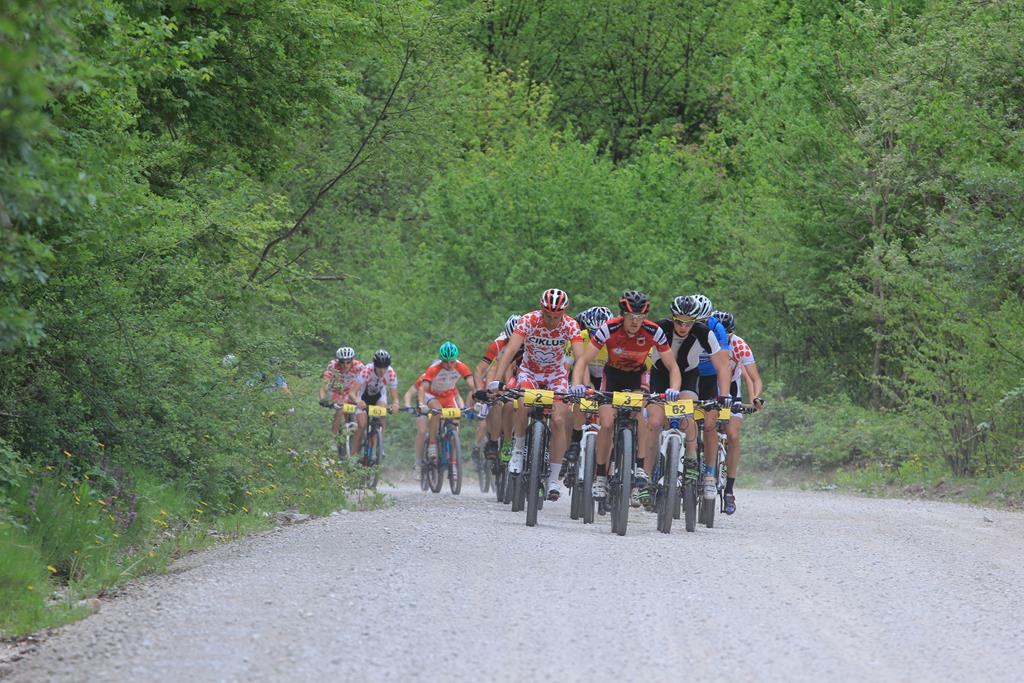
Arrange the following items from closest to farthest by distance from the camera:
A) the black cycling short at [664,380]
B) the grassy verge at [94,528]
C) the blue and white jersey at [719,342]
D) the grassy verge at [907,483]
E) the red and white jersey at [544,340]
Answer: the grassy verge at [94,528] < the blue and white jersey at [719,342] < the black cycling short at [664,380] < the red and white jersey at [544,340] < the grassy verge at [907,483]

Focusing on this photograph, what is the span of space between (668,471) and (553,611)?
18.4ft

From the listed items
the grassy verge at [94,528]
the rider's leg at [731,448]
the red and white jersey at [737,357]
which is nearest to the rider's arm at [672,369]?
the rider's leg at [731,448]

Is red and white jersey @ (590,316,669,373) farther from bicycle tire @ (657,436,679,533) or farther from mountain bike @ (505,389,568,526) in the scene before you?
bicycle tire @ (657,436,679,533)

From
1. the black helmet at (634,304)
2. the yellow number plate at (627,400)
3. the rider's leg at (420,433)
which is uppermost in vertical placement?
the black helmet at (634,304)

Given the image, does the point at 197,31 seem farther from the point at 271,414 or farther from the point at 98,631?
the point at 98,631

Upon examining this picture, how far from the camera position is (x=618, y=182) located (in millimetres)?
37781

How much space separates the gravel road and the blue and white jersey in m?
2.05

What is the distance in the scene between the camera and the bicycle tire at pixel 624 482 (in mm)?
13586

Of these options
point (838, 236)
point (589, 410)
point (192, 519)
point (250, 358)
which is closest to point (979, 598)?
point (589, 410)

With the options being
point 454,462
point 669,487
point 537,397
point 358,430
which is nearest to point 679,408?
point 669,487

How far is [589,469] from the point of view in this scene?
14617mm

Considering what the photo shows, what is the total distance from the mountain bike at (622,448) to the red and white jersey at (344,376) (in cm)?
1013

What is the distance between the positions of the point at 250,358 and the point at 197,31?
355cm

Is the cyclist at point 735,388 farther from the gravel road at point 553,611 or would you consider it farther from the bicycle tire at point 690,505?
the gravel road at point 553,611
